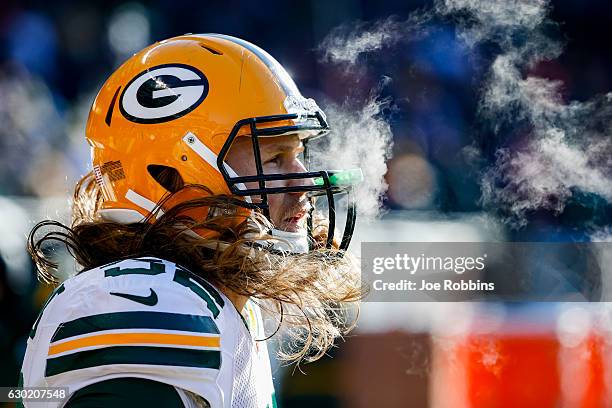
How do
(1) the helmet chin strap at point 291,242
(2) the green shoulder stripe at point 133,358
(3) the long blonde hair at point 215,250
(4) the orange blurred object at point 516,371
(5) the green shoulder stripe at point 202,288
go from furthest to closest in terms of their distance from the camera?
(4) the orange blurred object at point 516,371, (1) the helmet chin strap at point 291,242, (3) the long blonde hair at point 215,250, (5) the green shoulder stripe at point 202,288, (2) the green shoulder stripe at point 133,358

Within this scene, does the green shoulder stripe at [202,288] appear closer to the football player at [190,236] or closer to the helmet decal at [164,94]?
the football player at [190,236]

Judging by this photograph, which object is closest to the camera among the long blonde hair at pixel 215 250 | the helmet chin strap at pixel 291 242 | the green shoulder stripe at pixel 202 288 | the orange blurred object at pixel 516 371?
the green shoulder stripe at pixel 202 288

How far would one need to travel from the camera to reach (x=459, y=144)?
14.4 feet

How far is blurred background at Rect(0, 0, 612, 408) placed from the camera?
358 centimetres

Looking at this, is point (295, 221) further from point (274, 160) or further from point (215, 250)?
point (215, 250)

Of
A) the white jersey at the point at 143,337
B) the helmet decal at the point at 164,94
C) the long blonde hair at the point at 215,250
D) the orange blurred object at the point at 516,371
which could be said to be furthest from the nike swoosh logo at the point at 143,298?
the orange blurred object at the point at 516,371

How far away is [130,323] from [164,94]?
60 cm

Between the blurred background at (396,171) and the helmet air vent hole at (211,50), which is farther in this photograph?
the blurred background at (396,171)

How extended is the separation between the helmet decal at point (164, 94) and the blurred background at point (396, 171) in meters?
0.94

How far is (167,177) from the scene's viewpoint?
172 centimetres

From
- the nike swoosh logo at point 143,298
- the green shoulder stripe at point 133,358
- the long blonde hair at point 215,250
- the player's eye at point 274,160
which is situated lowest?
the green shoulder stripe at point 133,358

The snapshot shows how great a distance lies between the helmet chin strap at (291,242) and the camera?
1696mm

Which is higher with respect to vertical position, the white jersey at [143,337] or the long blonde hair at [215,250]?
the long blonde hair at [215,250]

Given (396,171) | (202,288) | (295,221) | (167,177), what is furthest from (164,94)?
A: (396,171)
